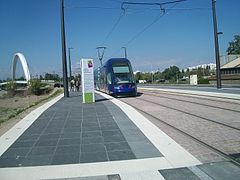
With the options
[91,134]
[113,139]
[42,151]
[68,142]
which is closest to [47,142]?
[68,142]

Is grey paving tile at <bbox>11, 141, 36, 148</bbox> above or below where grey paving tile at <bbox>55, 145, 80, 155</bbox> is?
above

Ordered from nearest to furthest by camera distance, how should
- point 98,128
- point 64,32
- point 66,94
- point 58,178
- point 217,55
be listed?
point 58,178, point 98,128, point 64,32, point 66,94, point 217,55

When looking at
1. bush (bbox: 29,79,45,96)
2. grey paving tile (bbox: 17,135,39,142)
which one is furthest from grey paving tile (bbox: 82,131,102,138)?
bush (bbox: 29,79,45,96)

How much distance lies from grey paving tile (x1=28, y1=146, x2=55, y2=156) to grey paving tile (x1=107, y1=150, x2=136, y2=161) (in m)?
1.35

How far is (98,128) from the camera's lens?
967cm

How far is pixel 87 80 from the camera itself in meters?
18.7

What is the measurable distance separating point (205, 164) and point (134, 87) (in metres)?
20.7

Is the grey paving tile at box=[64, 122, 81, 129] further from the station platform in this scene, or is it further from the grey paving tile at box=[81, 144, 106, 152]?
the grey paving tile at box=[81, 144, 106, 152]

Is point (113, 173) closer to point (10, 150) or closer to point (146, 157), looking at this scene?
point (146, 157)

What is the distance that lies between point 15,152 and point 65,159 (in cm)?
142

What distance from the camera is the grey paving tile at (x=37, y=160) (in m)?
6.15

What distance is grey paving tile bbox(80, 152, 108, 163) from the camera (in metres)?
6.28


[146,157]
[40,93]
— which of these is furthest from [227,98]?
[40,93]

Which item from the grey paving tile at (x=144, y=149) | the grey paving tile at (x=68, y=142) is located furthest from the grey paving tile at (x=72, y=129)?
the grey paving tile at (x=144, y=149)
